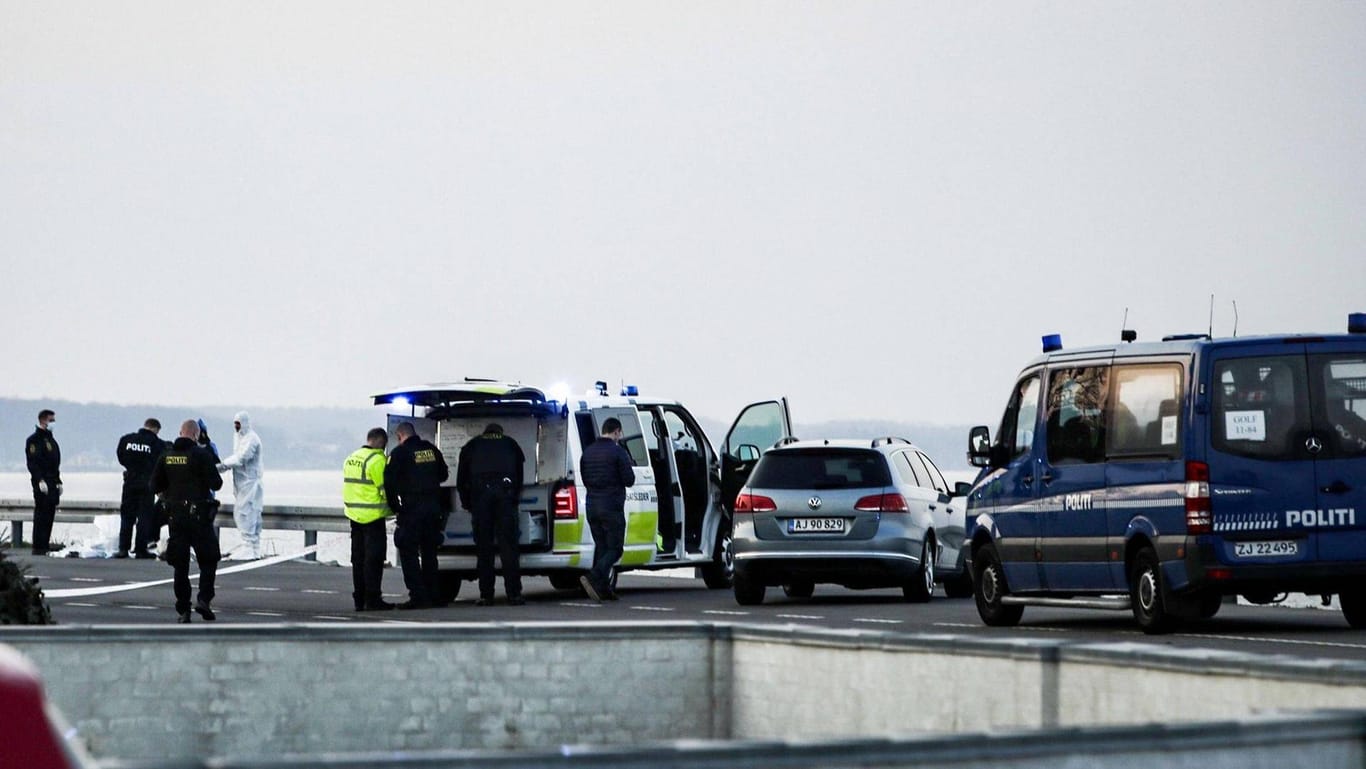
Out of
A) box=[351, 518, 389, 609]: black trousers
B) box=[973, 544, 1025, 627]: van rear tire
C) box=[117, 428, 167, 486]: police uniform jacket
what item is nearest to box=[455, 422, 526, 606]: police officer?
box=[351, 518, 389, 609]: black trousers

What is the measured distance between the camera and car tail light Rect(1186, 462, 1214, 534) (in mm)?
16594

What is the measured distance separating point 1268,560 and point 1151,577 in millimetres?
834

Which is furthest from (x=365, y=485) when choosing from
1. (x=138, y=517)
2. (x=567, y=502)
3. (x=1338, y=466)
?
(x=138, y=517)

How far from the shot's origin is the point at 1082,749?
6.24m

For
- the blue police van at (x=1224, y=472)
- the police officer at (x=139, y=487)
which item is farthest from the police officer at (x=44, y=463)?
the blue police van at (x=1224, y=472)

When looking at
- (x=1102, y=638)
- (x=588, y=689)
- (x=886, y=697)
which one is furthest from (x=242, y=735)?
(x=1102, y=638)

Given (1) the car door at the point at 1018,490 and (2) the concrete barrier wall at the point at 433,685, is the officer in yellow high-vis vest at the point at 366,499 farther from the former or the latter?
(2) the concrete barrier wall at the point at 433,685

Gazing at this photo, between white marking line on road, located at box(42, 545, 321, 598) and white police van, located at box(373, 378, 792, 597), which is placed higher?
white police van, located at box(373, 378, 792, 597)

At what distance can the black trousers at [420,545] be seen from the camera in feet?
76.4

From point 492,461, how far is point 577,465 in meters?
1.03

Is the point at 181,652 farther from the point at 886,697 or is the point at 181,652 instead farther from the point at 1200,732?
the point at 1200,732

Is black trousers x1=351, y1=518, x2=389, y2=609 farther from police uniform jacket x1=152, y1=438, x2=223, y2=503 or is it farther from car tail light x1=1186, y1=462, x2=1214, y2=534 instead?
car tail light x1=1186, y1=462, x2=1214, y2=534

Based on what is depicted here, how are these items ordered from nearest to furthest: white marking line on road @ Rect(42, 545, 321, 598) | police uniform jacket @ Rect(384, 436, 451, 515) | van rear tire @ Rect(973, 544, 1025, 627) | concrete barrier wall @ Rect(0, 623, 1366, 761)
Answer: concrete barrier wall @ Rect(0, 623, 1366, 761)
van rear tire @ Rect(973, 544, 1025, 627)
police uniform jacket @ Rect(384, 436, 451, 515)
white marking line on road @ Rect(42, 545, 321, 598)

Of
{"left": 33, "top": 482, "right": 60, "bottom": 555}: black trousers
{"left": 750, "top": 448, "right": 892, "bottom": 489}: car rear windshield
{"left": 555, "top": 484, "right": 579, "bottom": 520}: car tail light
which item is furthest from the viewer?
{"left": 33, "top": 482, "right": 60, "bottom": 555}: black trousers
